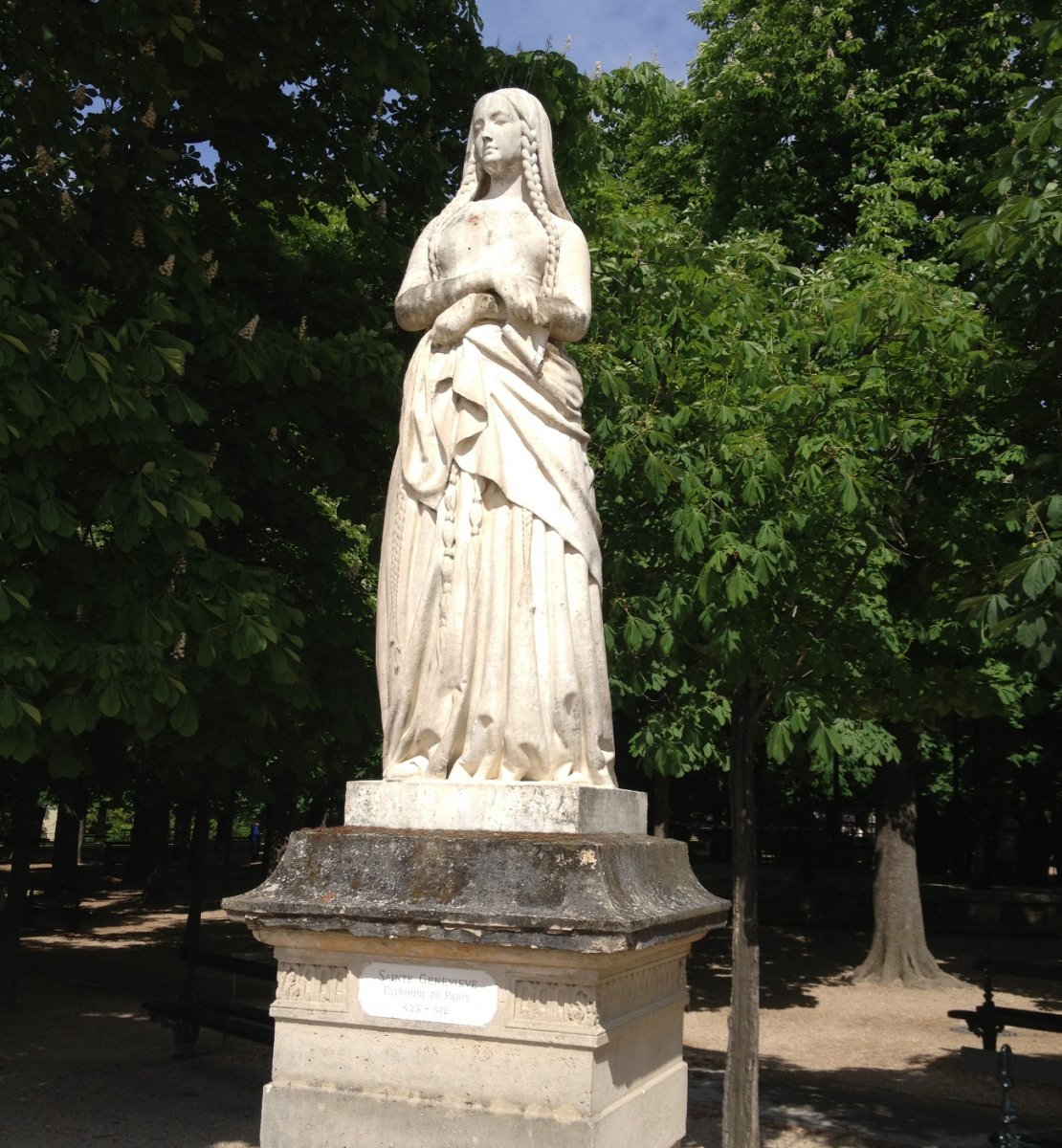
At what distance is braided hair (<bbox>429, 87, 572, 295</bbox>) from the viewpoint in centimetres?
523

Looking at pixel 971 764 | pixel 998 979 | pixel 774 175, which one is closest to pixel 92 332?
pixel 774 175

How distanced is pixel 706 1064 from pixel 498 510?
362 inches

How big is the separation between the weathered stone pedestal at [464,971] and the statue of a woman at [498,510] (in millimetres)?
285

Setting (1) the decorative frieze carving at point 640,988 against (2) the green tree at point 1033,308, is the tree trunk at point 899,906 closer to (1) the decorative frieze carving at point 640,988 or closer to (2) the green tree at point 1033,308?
(2) the green tree at point 1033,308

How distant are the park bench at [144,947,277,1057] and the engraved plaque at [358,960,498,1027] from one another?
25.3 feet

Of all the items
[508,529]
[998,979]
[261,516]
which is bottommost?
[998,979]

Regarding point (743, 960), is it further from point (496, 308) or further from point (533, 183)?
Result: point (533, 183)

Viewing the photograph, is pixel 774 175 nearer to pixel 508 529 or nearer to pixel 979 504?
pixel 979 504

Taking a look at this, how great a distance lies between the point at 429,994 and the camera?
4258 mm

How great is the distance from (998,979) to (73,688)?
1494cm

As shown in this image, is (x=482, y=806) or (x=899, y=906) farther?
(x=899, y=906)

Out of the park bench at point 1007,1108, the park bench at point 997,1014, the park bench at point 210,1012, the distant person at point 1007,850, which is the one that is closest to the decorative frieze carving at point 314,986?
the park bench at point 1007,1108

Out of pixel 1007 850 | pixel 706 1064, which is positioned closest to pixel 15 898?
pixel 706 1064

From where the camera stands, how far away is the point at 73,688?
7.61m
